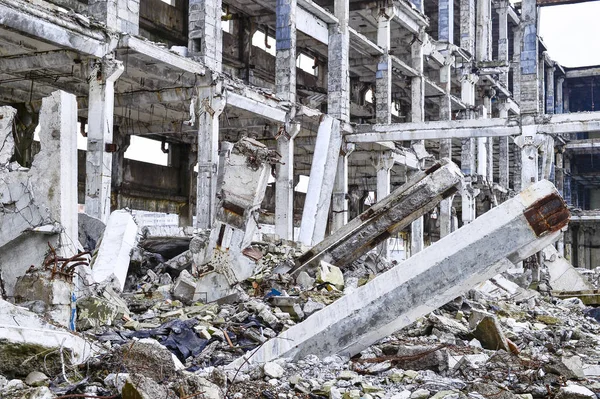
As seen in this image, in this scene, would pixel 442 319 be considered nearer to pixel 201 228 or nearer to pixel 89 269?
pixel 89 269

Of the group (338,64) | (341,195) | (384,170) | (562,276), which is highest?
(338,64)

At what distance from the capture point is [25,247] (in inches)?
302

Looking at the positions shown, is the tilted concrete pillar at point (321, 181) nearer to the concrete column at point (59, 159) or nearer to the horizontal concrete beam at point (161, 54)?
the horizontal concrete beam at point (161, 54)

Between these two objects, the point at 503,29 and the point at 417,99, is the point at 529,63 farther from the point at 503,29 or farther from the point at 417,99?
the point at 503,29

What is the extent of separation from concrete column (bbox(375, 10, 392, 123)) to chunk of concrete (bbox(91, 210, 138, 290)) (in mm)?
13212

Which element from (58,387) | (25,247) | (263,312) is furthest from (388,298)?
(25,247)

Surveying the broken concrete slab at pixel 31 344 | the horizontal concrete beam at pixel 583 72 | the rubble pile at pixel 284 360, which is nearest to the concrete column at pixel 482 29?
the horizontal concrete beam at pixel 583 72

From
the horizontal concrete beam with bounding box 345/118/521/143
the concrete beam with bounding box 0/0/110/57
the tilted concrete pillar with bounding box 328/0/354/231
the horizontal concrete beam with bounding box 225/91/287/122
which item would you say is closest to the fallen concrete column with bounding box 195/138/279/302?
the concrete beam with bounding box 0/0/110/57

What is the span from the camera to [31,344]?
5418 mm

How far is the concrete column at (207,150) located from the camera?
1445 cm

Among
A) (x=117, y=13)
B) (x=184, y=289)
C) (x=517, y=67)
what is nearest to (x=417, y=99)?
(x=517, y=67)

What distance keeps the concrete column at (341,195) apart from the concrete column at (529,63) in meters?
5.28

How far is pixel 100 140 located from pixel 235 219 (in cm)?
359

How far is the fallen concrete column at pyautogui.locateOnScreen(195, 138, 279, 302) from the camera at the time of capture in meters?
9.71
